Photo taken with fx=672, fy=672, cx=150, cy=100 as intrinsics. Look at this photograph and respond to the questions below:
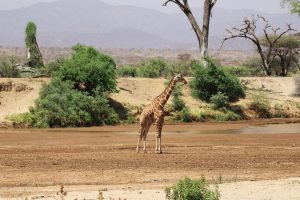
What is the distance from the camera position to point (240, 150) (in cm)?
2348

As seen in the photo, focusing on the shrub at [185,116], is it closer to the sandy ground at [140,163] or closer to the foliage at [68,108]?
the foliage at [68,108]

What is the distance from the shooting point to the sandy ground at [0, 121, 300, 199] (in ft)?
51.5

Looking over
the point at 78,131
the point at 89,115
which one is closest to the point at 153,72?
the point at 89,115

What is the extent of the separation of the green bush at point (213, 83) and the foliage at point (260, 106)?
46.4 inches

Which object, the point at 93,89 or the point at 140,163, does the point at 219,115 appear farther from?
the point at 140,163

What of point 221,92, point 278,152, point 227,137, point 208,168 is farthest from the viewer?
point 221,92

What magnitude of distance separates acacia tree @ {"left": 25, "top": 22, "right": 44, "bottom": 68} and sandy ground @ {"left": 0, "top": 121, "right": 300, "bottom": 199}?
17.3m

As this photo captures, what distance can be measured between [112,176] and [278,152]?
7.63 m

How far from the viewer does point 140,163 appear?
19938 mm

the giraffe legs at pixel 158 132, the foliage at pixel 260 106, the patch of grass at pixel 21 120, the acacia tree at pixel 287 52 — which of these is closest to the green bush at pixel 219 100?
the foliage at pixel 260 106

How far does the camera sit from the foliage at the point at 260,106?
42438 millimetres

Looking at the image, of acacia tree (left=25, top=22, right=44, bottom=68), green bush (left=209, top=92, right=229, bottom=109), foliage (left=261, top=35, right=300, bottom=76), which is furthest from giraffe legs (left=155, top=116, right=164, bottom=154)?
foliage (left=261, top=35, right=300, bottom=76)

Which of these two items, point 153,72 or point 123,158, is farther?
point 153,72

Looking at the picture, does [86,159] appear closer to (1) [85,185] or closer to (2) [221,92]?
(1) [85,185]
